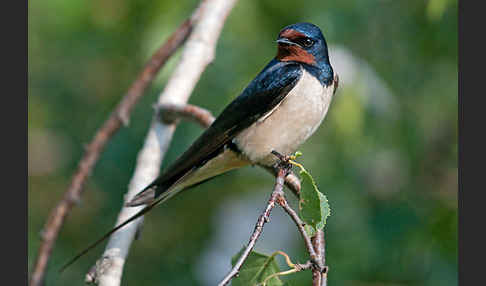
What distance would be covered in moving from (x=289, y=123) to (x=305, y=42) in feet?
1.14

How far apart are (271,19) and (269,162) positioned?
1517mm

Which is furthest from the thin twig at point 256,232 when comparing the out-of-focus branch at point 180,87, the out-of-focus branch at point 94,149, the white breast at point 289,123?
the out-of-focus branch at point 94,149

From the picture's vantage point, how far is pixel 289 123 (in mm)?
2311

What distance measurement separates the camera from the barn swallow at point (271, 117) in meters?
2.30

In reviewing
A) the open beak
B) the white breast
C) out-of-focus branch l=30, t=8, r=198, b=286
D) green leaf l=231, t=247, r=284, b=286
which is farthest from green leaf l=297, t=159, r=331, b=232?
out-of-focus branch l=30, t=8, r=198, b=286

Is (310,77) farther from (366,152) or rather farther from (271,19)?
(366,152)

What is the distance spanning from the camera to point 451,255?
3.24m

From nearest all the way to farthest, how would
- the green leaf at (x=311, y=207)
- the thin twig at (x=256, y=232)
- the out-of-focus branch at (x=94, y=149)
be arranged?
the thin twig at (x=256, y=232), the green leaf at (x=311, y=207), the out-of-focus branch at (x=94, y=149)

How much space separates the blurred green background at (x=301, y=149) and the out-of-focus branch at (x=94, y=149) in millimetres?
362

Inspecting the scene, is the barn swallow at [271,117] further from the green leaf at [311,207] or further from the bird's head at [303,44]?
the green leaf at [311,207]

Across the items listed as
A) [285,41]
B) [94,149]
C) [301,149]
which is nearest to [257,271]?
[285,41]

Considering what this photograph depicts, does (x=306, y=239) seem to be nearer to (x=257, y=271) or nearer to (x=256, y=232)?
(x=256, y=232)

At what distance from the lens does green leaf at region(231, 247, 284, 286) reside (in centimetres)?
161

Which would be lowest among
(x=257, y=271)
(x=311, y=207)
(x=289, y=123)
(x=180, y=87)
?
(x=257, y=271)
